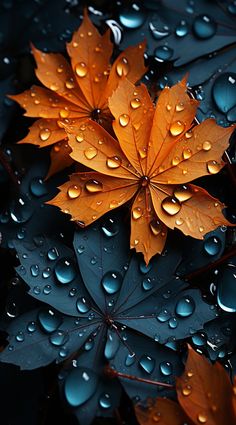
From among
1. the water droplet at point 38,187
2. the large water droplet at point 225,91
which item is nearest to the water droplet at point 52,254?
the water droplet at point 38,187

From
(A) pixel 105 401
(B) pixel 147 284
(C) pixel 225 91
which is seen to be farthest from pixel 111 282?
(C) pixel 225 91

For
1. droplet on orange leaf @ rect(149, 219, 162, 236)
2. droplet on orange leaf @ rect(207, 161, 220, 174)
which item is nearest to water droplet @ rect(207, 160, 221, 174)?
droplet on orange leaf @ rect(207, 161, 220, 174)

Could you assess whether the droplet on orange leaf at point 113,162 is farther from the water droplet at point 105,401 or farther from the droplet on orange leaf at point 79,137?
the water droplet at point 105,401

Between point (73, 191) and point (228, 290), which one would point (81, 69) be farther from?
point (228, 290)

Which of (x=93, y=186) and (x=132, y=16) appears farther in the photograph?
(x=132, y=16)

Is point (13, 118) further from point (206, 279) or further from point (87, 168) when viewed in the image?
point (206, 279)
